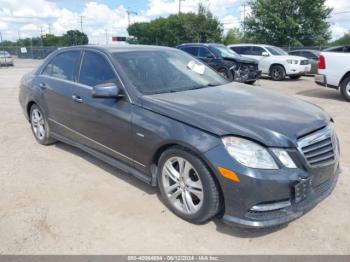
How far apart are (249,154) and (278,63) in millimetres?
13306

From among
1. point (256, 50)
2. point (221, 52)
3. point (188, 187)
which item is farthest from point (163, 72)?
point (256, 50)

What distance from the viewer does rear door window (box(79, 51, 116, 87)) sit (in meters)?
3.86

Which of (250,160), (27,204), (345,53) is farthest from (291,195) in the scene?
(345,53)

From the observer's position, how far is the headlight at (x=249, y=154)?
8.86 feet

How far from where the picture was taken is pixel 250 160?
8.88ft

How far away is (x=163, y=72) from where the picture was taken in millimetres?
3963

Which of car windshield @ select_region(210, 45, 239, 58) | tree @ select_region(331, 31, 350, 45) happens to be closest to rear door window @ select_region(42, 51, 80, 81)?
car windshield @ select_region(210, 45, 239, 58)

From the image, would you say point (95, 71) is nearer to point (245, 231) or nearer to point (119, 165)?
point (119, 165)

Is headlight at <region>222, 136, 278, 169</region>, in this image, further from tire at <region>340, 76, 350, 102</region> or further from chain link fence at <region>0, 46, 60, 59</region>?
chain link fence at <region>0, 46, 60, 59</region>

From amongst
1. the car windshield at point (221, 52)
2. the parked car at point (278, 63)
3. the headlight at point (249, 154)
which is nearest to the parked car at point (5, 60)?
the parked car at point (278, 63)

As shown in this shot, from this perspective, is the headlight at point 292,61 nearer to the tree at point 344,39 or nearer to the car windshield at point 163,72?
the car windshield at point 163,72

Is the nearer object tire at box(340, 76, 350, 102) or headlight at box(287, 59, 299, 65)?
tire at box(340, 76, 350, 102)

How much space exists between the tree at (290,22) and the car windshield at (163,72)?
33.4 m

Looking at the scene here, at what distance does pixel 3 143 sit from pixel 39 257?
3.55 meters
